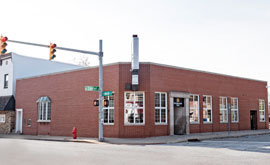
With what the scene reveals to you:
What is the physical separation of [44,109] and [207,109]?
15180 millimetres

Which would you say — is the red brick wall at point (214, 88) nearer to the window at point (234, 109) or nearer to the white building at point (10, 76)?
the window at point (234, 109)

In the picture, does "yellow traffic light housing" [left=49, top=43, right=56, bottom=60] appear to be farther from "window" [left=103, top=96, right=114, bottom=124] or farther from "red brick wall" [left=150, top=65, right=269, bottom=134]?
"red brick wall" [left=150, top=65, right=269, bottom=134]

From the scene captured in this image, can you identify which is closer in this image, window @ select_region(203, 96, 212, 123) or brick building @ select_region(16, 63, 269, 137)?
brick building @ select_region(16, 63, 269, 137)

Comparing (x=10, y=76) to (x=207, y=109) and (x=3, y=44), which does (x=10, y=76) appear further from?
(x=207, y=109)

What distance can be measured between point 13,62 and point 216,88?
2157cm

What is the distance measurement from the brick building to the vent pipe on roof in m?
0.50

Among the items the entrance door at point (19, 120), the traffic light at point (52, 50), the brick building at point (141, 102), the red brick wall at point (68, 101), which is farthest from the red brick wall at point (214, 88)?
the entrance door at point (19, 120)

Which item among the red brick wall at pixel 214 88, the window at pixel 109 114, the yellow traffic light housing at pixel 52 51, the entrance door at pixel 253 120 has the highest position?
the yellow traffic light housing at pixel 52 51

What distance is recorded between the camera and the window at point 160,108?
25438 millimetres

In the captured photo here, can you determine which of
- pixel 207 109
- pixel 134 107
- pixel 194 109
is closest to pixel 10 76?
pixel 134 107

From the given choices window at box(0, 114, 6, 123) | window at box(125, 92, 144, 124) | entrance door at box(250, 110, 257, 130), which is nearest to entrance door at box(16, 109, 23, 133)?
→ window at box(0, 114, 6, 123)

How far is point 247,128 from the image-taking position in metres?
34.8

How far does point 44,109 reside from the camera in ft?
101

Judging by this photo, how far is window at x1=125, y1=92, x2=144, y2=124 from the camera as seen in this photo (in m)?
24.5
